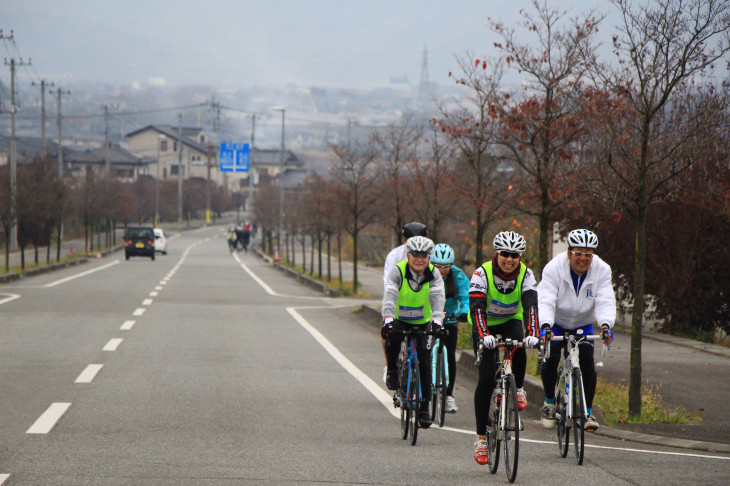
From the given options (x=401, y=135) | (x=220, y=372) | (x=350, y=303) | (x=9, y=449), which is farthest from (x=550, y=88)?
(x=401, y=135)

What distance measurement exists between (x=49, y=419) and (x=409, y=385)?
2.98 meters

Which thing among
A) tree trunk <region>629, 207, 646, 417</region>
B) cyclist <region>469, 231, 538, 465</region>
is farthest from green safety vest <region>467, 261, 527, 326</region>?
tree trunk <region>629, 207, 646, 417</region>

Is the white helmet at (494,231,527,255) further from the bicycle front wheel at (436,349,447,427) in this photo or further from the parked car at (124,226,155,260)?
the parked car at (124,226,155,260)

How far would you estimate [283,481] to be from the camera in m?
5.93

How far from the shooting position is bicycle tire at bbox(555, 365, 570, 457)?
6988mm

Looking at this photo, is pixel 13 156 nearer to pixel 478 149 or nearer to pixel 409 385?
pixel 478 149

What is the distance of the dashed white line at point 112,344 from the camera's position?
13.1 m

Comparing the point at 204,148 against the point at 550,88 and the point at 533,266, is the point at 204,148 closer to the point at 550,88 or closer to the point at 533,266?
the point at 533,266

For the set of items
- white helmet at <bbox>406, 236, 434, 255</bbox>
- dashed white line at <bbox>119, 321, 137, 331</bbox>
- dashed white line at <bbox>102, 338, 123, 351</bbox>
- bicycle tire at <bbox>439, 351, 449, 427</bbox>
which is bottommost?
dashed white line at <bbox>119, 321, 137, 331</bbox>

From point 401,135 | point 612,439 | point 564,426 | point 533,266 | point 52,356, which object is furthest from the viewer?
point 401,135

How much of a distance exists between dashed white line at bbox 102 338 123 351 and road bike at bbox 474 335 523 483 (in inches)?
302

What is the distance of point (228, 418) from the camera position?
27.1 feet

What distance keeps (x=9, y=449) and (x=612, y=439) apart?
4.90 m

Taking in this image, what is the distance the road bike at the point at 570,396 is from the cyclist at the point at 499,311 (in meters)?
0.31
